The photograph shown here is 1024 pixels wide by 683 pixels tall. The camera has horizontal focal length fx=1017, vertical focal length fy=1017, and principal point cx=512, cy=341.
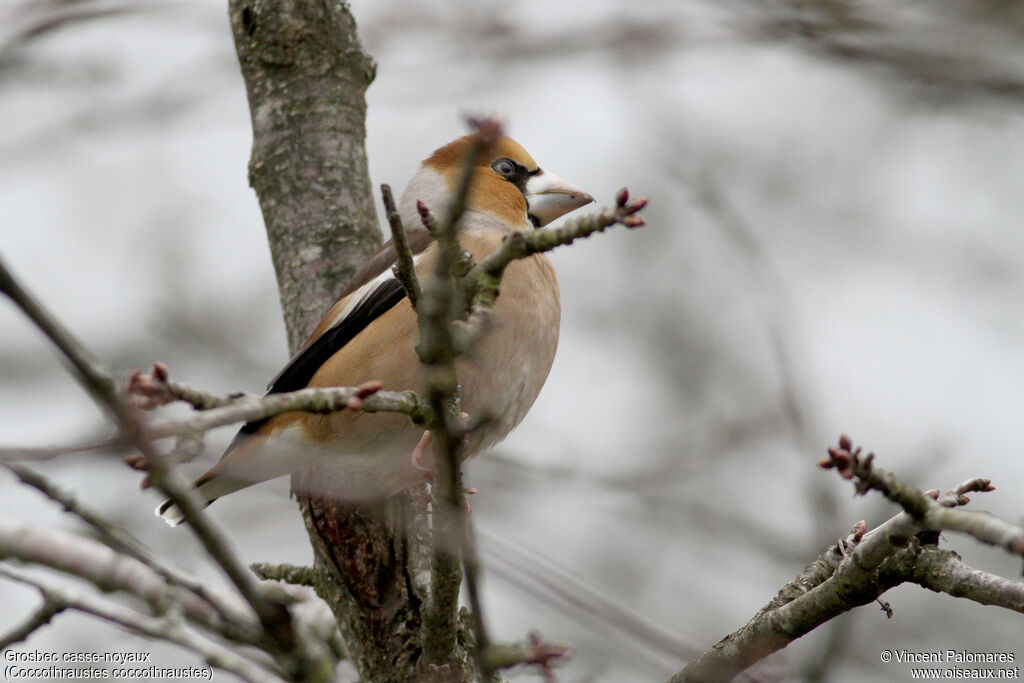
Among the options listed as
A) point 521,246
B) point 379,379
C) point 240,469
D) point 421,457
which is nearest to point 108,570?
point 521,246

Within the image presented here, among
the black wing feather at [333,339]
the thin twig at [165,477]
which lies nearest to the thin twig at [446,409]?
the thin twig at [165,477]

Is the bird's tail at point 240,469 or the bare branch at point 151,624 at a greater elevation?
the bird's tail at point 240,469

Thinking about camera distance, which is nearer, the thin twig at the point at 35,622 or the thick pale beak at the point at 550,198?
the thin twig at the point at 35,622

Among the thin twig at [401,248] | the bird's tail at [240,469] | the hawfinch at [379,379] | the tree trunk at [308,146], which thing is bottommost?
the thin twig at [401,248]

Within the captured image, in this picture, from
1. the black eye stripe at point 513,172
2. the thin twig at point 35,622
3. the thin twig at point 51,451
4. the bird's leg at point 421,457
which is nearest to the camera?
the thin twig at point 51,451

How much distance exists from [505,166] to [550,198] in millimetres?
226

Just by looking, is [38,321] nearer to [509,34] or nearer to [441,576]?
[441,576]

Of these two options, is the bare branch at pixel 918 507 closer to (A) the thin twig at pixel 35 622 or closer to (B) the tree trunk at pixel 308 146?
(A) the thin twig at pixel 35 622

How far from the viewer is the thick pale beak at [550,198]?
4.02 meters

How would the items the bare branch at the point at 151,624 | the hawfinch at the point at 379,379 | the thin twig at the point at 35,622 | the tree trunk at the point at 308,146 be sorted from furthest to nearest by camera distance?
Answer: the tree trunk at the point at 308,146
the hawfinch at the point at 379,379
the thin twig at the point at 35,622
the bare branch at the point at 151,624

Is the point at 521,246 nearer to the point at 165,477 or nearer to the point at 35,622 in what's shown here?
the point at 165,477

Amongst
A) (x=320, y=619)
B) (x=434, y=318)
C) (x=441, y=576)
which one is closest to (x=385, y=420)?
(x=320, y=619)

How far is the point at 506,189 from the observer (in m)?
3.98

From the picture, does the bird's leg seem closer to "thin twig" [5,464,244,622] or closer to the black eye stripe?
"thin twig" [5,464,244,622]
